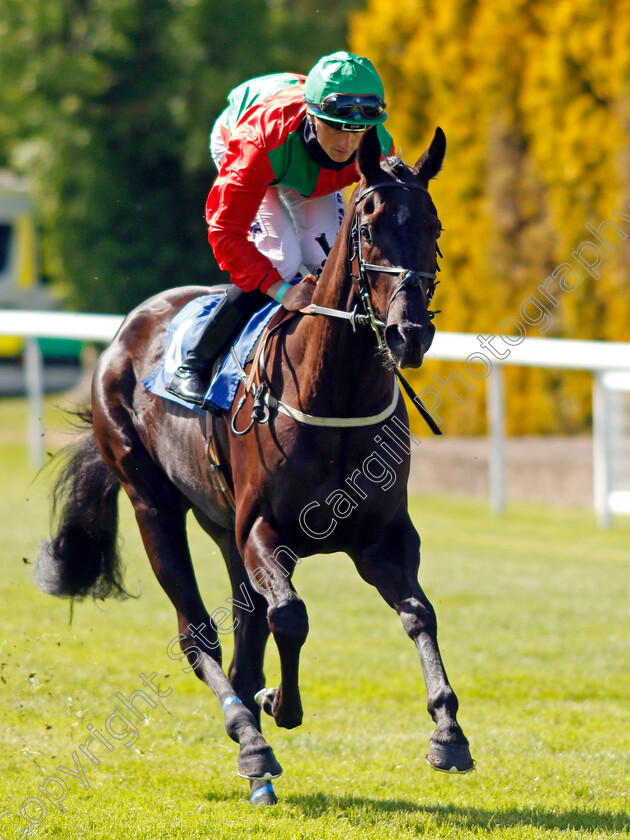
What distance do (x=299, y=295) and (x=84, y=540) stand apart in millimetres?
1858

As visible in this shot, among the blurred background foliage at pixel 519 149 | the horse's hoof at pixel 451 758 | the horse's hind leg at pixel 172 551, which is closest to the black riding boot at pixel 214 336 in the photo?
the horse's hind leg at pixel 172 551

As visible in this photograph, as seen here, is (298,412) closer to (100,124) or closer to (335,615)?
(335,615)

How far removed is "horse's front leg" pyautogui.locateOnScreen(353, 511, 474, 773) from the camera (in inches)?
132

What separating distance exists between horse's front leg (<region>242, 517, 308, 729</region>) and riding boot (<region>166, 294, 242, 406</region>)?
0.70m

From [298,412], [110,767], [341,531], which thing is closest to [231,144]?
[298,412]

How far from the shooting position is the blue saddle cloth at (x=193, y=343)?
4102 mm

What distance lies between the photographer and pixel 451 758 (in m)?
3.35

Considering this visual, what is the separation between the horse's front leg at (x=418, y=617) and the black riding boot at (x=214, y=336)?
88 cm

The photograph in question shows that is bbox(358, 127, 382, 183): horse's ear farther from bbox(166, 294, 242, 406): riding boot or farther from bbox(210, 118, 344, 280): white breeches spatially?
bbox(166, 294, 242, 406): riding boot

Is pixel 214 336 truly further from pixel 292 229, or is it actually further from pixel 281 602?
pixel 281 602

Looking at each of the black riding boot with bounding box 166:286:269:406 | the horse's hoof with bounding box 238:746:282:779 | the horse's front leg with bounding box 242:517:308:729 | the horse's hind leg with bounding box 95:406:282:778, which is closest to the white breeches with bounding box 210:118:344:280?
the black riding boot with bounding box 166:286:269:406

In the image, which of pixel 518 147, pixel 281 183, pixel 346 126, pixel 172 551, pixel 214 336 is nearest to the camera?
pixel 346 126

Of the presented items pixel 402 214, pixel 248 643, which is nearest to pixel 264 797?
pixel 248 643

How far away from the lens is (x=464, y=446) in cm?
1096
